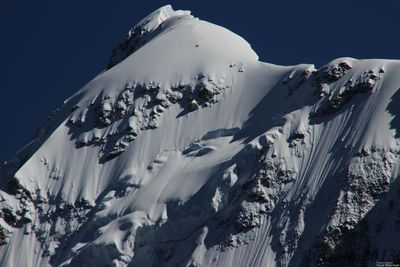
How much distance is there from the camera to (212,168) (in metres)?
114

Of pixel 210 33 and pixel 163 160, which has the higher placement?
pixel 210 33

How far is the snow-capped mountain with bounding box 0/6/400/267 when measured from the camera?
104688 mm

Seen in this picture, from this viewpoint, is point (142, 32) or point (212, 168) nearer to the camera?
point (212, 168)

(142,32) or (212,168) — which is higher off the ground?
(142,32)

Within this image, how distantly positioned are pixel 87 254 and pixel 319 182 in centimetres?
1905

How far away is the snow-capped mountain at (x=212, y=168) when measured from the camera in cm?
10469

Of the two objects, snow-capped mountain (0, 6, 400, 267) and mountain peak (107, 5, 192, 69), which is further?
mountain peak (107, 5, 192, 69)

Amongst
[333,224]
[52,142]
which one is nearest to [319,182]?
[333,224]

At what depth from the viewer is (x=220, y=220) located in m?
108

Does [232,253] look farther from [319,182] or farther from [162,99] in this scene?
[162,99]

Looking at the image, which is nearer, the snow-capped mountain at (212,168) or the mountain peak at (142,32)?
the snow-capped mountain at (212,168)

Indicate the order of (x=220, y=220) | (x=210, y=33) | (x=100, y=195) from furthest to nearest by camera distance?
(x=210, y=33)
(x=100, y=195)
(x=220, y=220)

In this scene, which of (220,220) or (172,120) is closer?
(220,220)

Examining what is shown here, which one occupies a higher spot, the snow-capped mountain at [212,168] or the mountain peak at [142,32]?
the mountain peak at [142,32]
